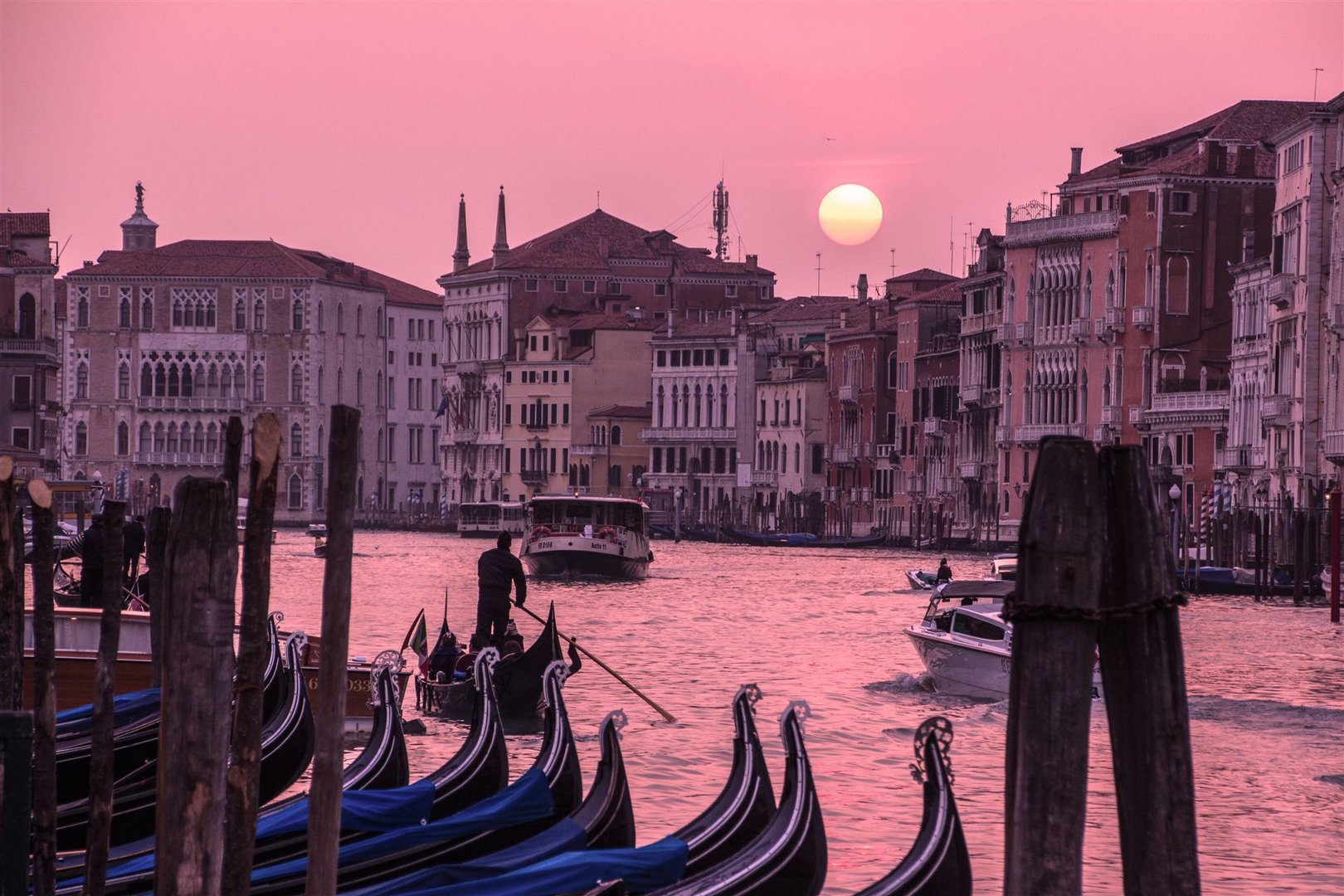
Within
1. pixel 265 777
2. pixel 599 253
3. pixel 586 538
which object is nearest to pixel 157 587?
pixel 265 777

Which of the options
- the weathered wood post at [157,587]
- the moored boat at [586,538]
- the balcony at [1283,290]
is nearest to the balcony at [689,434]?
the moored boat at [586,538]

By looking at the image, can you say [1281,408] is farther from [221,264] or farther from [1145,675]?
[221,264]

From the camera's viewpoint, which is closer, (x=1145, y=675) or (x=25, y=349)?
(x=1145, y=675)

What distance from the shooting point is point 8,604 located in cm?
782

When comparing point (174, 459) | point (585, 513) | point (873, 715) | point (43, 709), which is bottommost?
point (873, 715)

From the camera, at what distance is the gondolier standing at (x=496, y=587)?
14.1 meters

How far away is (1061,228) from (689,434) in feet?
76.0

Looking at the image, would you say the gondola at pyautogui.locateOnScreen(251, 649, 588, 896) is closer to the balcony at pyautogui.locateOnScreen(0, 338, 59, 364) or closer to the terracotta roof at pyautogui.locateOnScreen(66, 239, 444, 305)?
the balcony at pyautogui.locateOnScreen(0, 338, 59, 364)

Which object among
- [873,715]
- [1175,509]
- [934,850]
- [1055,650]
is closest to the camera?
[1055,650]

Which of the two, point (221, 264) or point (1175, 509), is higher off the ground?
point (221, 264)

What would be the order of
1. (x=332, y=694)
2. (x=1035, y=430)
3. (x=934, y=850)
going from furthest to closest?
(x=1035, y=430) < (x=934, y=850) < (x=332, y=694)

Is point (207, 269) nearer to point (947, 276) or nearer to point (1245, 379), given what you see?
point (947, 276)

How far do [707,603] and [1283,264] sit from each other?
43.6 ft

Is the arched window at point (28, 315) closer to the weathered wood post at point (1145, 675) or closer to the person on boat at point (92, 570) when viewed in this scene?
the person on boat at point (92, 570)
